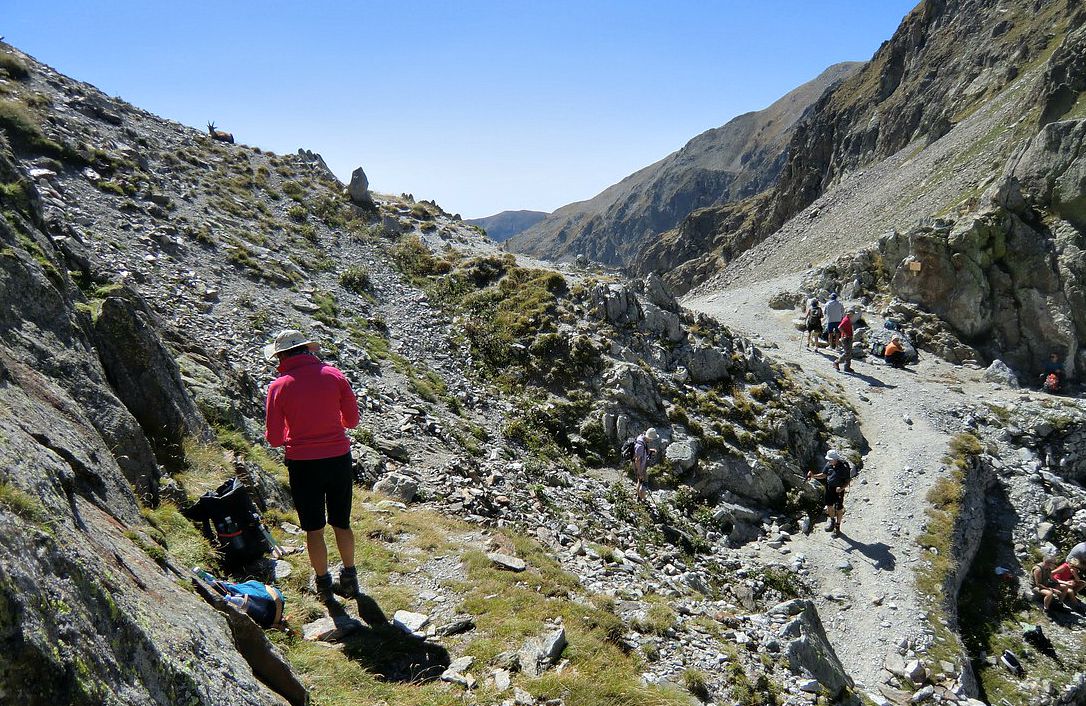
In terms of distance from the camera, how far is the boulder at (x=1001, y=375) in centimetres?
2995

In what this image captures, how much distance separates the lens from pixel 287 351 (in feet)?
24.1

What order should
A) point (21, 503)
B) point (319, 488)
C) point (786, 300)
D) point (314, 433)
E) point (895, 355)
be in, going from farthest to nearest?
point (786, 300), point (895, 355), point (319, 488), point (314, 433), point (21, 503)

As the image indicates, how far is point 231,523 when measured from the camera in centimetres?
784

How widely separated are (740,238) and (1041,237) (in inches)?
3613

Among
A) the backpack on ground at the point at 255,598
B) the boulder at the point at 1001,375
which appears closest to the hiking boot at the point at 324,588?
the backpack on ground at the point at 255,598

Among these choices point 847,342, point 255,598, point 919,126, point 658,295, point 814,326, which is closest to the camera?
point 255,598

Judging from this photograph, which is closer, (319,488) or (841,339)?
(319,488)

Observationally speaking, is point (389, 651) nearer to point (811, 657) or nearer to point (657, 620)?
point (657, 620)

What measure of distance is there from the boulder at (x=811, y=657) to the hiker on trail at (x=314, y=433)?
753cm

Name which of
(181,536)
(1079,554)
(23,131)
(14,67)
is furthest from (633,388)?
(14,67)

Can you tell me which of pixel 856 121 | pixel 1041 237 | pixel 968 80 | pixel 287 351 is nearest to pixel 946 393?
pixel 1041 237

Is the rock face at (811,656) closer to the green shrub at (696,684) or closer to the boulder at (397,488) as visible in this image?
the green shrub at (696,684)

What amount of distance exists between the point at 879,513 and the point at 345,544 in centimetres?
1816

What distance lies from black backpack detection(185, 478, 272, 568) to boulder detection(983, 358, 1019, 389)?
115 ft
